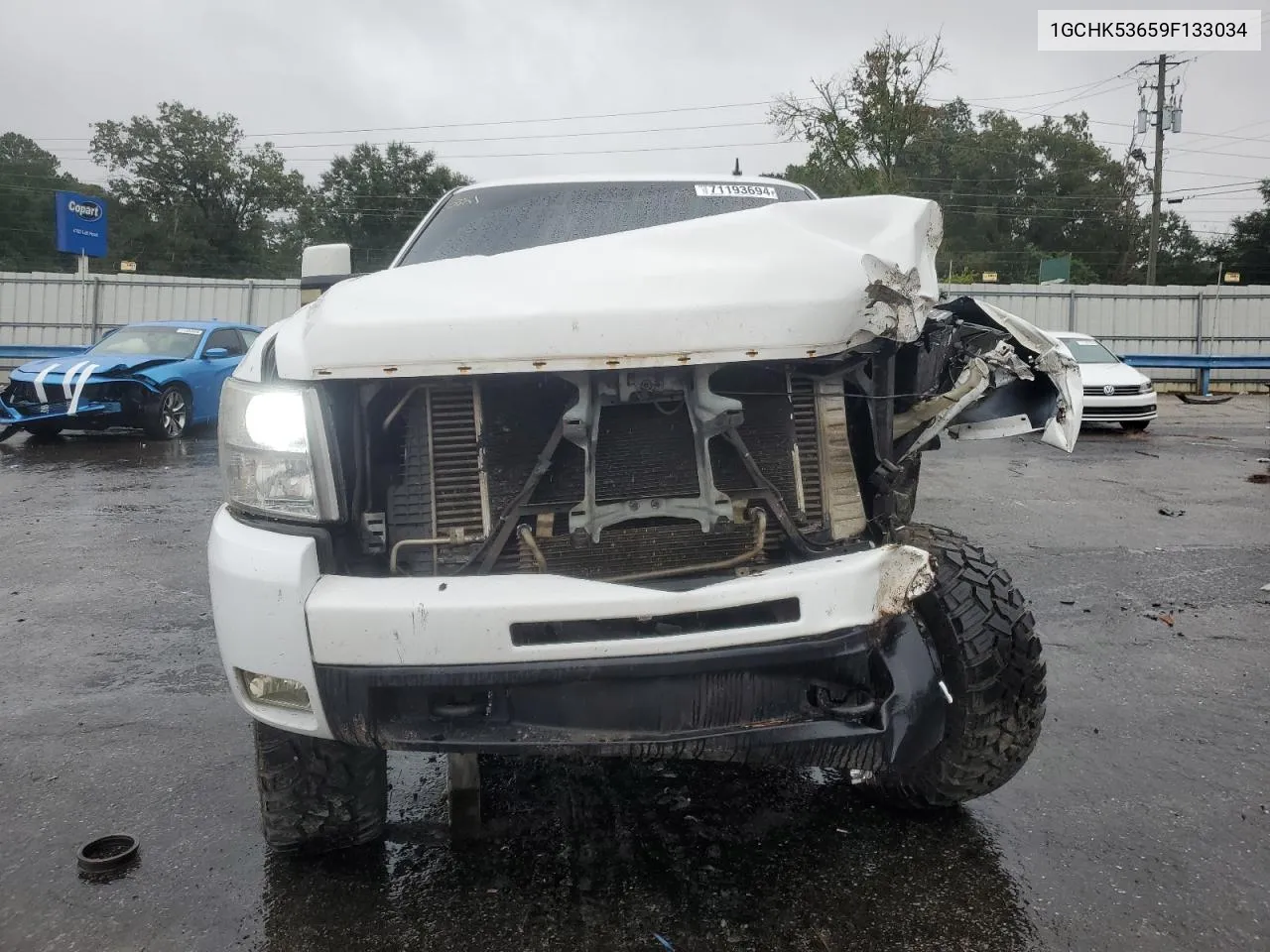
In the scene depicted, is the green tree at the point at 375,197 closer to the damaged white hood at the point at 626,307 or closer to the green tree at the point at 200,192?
→ the green tree at the point at 200,192

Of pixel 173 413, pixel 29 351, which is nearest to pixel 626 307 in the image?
pixel 173 413

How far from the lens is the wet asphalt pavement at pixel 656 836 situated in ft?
7.32

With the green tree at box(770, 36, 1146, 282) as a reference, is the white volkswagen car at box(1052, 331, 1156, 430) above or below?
below

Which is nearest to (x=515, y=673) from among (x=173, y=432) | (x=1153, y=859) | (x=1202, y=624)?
(x=1153, y=859)

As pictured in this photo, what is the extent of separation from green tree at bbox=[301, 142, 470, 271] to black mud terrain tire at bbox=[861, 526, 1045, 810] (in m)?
55.3

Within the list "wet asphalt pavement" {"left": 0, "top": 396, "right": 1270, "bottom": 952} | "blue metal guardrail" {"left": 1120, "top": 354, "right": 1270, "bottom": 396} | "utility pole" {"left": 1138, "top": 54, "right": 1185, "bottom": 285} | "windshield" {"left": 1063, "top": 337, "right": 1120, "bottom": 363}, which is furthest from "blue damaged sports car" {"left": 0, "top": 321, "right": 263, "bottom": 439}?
"utility pole" {"left": 1138, "top": 54, "right": 1185, "bottom": 285}

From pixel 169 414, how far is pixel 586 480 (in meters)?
10.2

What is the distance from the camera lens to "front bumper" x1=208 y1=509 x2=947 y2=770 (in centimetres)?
202

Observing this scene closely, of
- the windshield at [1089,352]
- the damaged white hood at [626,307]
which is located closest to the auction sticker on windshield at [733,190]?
the damaged white hood at [626,307]

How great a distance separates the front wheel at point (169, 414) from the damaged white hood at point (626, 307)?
30.9 ft

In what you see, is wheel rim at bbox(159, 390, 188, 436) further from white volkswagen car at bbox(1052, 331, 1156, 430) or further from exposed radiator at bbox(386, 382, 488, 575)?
white volkswagen car at bbox(1052, 331, 1156, 430)

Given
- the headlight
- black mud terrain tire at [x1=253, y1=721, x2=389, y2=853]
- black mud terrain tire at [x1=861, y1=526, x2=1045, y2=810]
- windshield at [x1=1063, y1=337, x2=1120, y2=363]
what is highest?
windshield at [x1=1063, y1=337, x2=1120, y2=363]

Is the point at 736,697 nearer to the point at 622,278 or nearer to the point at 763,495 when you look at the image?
the point at 763,495

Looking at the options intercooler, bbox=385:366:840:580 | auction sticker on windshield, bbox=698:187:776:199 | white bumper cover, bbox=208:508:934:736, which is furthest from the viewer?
auction sticker on windshield, bbox=698:187:776:199
